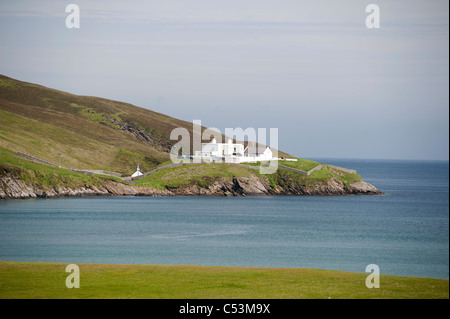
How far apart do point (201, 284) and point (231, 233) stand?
4113 centimetres

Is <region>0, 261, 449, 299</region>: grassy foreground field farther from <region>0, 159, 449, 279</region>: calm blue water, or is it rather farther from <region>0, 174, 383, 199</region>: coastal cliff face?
<region>0, 174, 383, 199</region>: coastal cliff face

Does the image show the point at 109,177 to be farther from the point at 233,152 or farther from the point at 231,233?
the point at 231,233

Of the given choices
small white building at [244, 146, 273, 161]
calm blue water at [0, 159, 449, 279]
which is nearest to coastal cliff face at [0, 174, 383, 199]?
calm blue water at [0, 159, 449, 279]

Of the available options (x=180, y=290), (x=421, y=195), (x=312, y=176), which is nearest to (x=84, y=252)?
(x=180, y=290)

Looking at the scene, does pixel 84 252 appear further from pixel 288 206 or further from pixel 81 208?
pixel 288 206

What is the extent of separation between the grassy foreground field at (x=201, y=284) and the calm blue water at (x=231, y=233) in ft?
36.5

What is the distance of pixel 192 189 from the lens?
134625mm

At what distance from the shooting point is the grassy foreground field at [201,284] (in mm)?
29125

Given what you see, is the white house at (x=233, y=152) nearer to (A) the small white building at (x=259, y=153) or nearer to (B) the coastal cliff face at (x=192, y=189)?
(A) the small white building at (x=259, y=153)

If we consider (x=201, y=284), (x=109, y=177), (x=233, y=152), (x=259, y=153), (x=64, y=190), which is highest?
(x=233, y=152)

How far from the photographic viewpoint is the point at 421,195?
154000 mm

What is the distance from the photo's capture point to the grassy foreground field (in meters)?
29.1

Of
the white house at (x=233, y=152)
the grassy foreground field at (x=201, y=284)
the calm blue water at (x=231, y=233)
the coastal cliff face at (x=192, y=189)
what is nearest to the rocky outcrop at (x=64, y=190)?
the coastal cliff face at (x=192, y=189)

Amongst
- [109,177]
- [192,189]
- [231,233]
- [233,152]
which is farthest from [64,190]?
[231,233]
